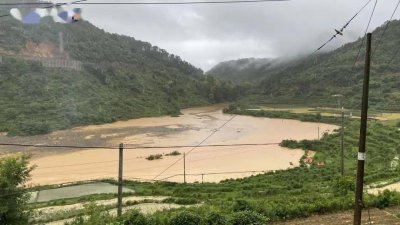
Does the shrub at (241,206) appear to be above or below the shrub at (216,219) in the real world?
below

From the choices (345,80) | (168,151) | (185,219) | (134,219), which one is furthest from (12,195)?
(345,80)

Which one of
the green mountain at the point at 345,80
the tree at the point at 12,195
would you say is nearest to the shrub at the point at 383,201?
the tree at the point at 12,195

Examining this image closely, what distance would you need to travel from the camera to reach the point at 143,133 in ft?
160

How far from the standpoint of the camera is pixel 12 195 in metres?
14.7

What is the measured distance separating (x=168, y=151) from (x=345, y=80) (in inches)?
2000

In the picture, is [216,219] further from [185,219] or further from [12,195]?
[12,195]

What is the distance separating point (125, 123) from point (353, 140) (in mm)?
31900

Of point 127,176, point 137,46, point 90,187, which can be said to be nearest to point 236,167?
point 127,176

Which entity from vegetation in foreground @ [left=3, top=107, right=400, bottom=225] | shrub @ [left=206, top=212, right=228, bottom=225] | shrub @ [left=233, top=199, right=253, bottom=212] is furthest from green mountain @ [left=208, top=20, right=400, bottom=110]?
shrub @ [left=206, top=212, right=228, bottom=225]

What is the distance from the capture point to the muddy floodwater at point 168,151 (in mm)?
29188

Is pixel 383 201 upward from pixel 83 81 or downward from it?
downward

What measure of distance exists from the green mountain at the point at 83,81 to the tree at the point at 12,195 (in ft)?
74.8

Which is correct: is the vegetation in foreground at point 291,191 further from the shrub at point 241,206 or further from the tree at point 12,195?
the tree at point 12,195

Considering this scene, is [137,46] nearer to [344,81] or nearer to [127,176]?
[344,81]
